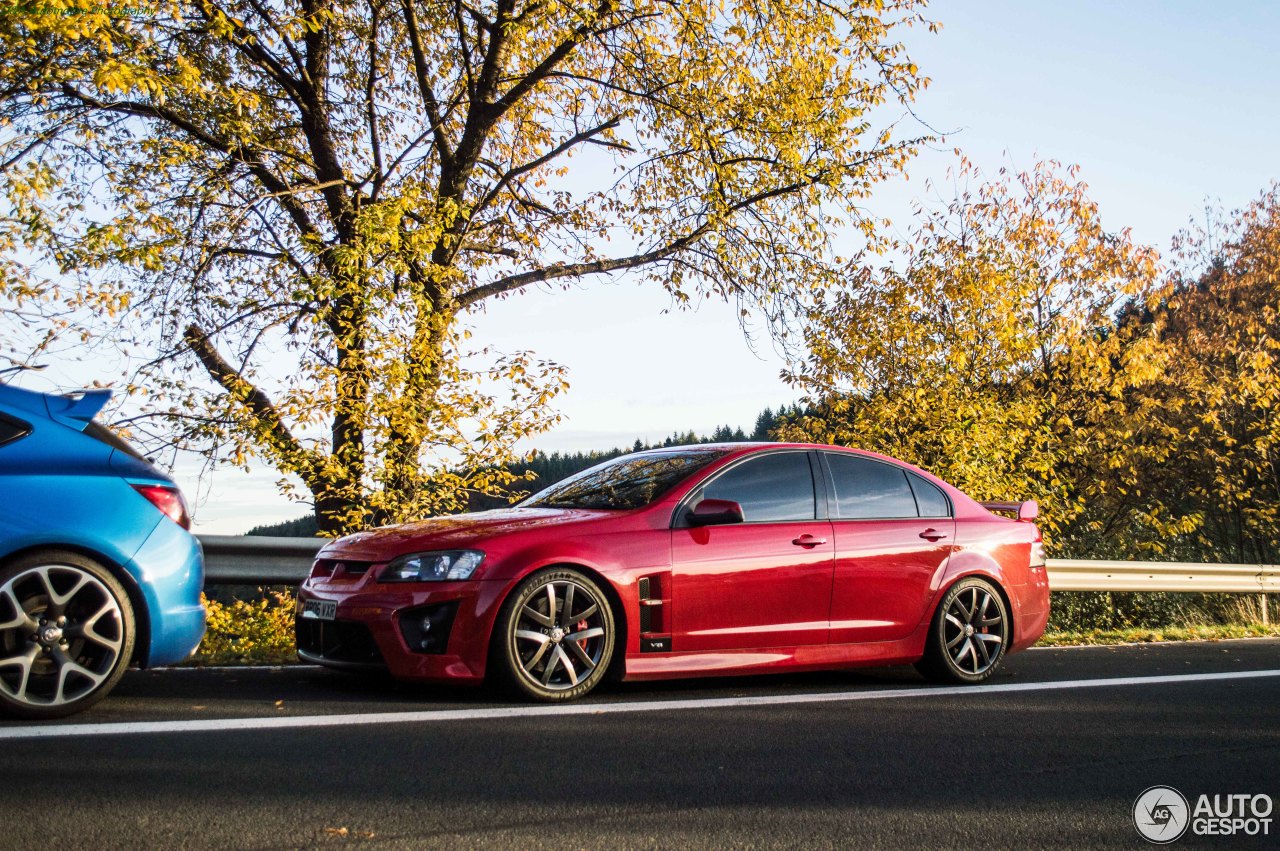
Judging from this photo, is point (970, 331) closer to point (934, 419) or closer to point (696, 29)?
point (934, 419)

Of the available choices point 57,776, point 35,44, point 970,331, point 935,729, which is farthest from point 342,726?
point 970,331

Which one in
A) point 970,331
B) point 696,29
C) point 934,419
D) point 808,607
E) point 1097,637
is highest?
point 696,29

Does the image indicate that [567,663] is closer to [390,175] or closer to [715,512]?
[715,512]

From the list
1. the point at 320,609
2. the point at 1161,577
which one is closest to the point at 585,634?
the point at 320,609

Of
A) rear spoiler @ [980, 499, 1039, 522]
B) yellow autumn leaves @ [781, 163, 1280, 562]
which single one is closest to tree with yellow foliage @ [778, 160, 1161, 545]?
yellow autumn leaves @ [781, 163, 1280, 562]

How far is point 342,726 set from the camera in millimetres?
5086

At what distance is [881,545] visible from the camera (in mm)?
7211

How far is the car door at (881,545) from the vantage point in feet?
23.0

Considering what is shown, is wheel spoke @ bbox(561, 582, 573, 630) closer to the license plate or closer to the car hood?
the car hood

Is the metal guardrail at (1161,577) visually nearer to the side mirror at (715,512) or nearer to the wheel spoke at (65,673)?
the side mirror at (715,512)

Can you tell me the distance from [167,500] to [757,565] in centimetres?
317

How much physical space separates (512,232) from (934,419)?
22.8 ft

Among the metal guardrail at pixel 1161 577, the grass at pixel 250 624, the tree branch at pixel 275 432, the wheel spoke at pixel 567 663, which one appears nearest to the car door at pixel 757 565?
the wheel spoke at pixel 567 663

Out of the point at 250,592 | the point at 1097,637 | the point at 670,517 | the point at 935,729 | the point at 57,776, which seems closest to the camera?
the point at 57,776
